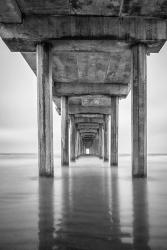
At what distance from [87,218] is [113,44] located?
9.32 meters

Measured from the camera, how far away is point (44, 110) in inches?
492

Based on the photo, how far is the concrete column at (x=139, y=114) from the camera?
41.0 ft

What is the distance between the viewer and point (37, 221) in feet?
14.5

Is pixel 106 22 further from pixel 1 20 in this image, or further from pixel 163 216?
pixel 163 216

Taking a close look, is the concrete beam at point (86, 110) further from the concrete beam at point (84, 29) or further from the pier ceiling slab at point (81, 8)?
the pier ceiling slab at point (81, 8)

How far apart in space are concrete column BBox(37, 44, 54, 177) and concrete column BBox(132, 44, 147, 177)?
3.20 metres

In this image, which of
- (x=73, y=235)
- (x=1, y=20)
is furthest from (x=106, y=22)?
(x=73, y=235)

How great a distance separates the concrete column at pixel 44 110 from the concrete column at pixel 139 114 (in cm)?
320

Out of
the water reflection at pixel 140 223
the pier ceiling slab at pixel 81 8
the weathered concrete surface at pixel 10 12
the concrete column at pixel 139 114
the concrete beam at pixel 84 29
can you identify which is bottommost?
the water reflection at pixel 140 223

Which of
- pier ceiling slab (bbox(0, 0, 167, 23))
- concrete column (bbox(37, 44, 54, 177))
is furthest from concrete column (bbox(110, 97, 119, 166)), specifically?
pier ceiling slab (bbox(0, 0, 167, 23))

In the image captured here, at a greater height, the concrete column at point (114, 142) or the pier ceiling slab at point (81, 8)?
the pier ceiling slab at point (81, 8)

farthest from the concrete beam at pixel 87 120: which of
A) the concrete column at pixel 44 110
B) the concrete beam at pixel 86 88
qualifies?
the concrete column at pixel 44 110

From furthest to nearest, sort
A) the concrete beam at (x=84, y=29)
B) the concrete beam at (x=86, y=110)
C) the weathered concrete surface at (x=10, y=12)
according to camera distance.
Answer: the concrete beam at (x=86, y=110), the concrete beam at (x=84, y=29), the weathered concrete surface at (x=10, y=12)

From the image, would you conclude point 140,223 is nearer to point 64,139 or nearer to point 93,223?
point 93,223
